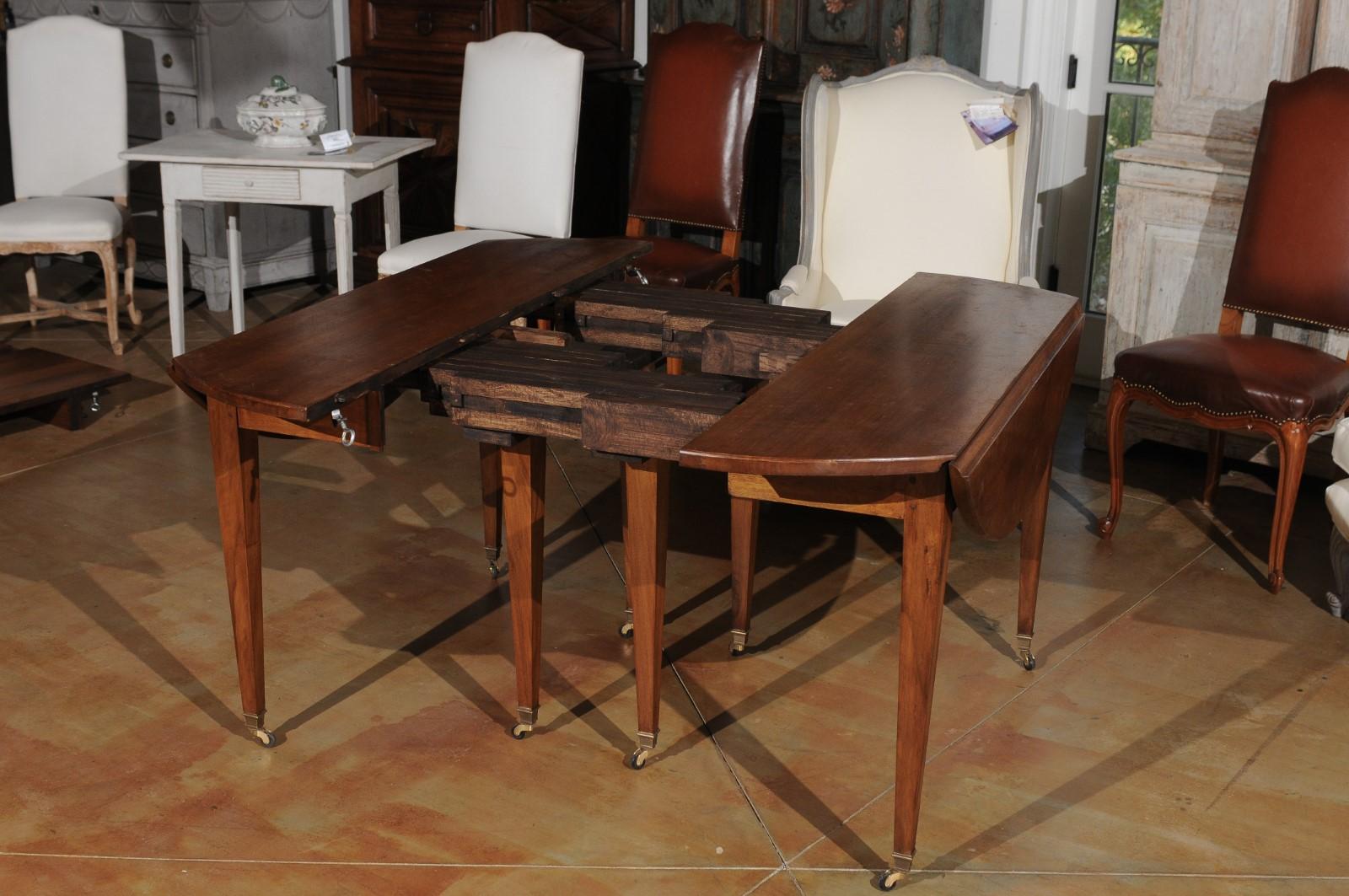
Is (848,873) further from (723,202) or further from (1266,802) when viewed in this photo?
(723,202)

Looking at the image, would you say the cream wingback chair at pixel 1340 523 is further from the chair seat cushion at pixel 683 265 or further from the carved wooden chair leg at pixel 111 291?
the carved wooden chair leg at pixel 111 291

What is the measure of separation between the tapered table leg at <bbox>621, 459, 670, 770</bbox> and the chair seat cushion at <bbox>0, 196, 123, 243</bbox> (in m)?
3.13

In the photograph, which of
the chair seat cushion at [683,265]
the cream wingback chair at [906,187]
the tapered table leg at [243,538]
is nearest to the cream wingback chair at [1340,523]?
the cream wingback chair at [906,187]

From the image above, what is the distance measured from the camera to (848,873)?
245 cm

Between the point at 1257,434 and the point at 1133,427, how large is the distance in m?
0.35

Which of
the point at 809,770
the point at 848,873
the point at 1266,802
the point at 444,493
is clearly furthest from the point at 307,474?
the point at 1266,802

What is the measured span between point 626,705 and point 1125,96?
114 inches

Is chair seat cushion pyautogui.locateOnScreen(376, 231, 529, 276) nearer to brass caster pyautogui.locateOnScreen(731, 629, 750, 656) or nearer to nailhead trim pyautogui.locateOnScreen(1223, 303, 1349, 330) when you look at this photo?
brass caster pyautogui.locateOnScreen(731, 629, 750, 656)

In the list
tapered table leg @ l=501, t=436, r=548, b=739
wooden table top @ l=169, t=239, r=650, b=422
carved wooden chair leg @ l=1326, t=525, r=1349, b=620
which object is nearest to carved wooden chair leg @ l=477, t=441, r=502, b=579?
wooden table top @ l=169, t=239, r=650, b=422

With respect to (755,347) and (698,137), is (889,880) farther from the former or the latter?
(698,137)

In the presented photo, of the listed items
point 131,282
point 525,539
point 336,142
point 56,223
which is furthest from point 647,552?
point 131,282

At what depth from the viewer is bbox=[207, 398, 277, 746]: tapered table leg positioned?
8.55 feet

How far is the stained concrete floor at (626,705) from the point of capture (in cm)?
248

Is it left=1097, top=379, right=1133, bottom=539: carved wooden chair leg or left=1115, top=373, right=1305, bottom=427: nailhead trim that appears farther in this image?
left=1097, top=379, right=1133, bottom=539: carved wooden chair leg
